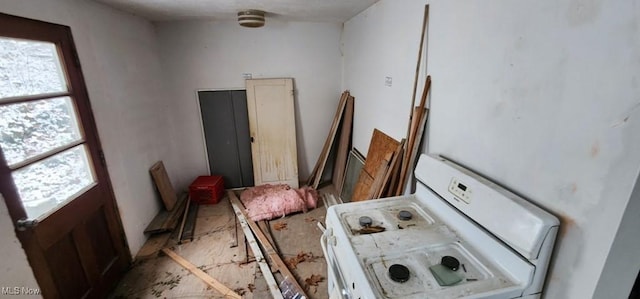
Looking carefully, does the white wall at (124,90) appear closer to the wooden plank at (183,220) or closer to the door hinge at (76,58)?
the door hinge at (76,58)

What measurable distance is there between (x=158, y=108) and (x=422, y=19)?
312cm

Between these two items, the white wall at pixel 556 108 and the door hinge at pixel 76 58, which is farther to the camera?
the door hinge at pixel 76 58

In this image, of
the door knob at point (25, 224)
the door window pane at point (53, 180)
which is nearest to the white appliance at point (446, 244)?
the door knob at point (25, 224)

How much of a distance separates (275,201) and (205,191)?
3.31 ft

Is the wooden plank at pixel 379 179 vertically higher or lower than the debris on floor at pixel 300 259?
higher

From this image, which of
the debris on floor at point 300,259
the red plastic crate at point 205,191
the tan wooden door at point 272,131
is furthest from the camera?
the tan wooden door at point 272,131

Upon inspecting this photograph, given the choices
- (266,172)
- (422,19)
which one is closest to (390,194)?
(422,19)

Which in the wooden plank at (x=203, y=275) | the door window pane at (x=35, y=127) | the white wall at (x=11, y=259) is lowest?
the wooden plank at (x=203, y=275)

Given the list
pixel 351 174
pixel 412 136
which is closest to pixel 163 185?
pixel 351 174

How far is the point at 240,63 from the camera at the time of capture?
11.4ft

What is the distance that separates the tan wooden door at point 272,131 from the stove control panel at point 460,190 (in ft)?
8.79

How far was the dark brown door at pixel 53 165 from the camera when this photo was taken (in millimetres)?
1475

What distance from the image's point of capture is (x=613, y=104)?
77 centimetres

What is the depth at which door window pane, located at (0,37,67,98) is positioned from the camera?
148cm
